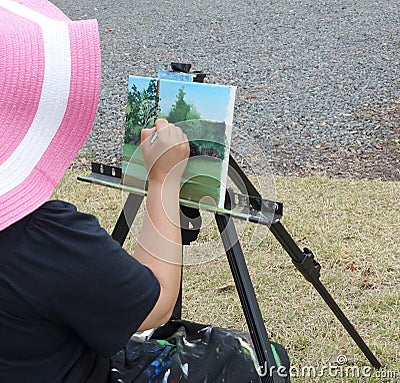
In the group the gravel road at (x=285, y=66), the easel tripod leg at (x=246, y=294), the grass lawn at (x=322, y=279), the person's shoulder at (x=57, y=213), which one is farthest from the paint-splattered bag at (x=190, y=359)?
the gravel road at (x=285, y=66)

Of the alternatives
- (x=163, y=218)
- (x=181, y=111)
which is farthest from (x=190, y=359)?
(x=181, y=111)

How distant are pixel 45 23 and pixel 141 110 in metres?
0.57

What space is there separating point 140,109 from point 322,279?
148 cm

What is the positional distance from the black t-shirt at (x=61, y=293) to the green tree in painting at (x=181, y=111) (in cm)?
50

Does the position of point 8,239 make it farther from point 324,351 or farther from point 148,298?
point 324,351

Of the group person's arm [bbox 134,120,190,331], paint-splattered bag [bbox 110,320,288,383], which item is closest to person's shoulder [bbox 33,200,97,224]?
person's arm [bbox 134,120,190,331]

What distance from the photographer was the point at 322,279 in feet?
9.37

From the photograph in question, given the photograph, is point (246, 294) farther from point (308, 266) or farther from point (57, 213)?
point (57, 213)

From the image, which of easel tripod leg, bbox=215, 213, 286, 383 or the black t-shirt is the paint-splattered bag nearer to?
easel tripod leg, bbox=215, 213, 286, 383

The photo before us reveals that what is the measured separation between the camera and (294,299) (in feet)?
8.96

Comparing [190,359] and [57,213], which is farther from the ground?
[57,213]

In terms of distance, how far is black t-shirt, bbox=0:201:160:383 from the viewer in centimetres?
A: 104

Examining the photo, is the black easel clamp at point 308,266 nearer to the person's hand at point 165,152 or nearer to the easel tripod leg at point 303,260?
the easel tripod leg at point 303,260

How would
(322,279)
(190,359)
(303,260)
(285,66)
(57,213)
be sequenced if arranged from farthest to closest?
(285,66) → (322,279) → (303,260) → (190,359) → (57,213)
